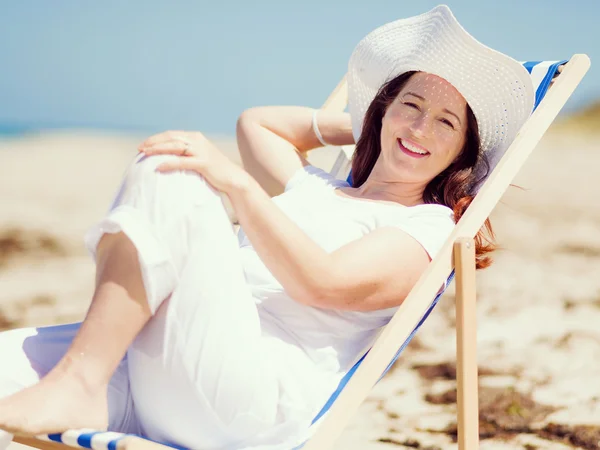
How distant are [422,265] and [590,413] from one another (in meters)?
1.79

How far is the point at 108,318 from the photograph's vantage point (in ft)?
6.11

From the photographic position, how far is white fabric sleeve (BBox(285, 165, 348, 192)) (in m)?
2.78

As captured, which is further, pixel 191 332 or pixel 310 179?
→ pixel 310 179

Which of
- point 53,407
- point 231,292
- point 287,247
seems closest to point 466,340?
point 287,247

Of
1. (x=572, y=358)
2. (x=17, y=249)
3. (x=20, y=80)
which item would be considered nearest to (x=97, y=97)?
(x=20, y=80)

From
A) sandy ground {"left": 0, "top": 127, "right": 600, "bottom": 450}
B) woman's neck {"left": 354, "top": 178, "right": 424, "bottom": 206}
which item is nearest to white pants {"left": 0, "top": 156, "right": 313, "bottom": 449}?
woman's neck {"left": 354, "top": 178, "right": 424, "bottom": 206}

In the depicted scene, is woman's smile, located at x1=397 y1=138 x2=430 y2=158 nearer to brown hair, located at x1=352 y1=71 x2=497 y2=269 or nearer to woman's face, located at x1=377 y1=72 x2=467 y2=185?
woman's face, located at x1=377 y1=72 x2=467 y2=185

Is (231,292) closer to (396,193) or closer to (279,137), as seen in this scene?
(396,193)

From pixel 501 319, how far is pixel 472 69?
2576 millimetres

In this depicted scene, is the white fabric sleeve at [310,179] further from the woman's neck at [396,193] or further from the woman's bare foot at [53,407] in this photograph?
the woman's bare foot at [53,407]

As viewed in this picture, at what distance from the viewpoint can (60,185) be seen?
11.5 metres

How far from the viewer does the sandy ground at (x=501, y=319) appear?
351 centimetres

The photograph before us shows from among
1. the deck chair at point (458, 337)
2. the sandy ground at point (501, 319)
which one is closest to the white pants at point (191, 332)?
the deck chair at point (458, 337)

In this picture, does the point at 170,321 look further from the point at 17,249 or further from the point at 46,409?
the point at 17,249
